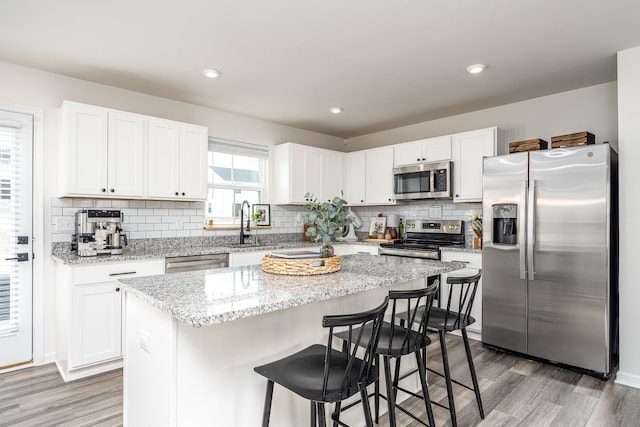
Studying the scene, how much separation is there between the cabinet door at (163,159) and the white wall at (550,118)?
10.2 feet

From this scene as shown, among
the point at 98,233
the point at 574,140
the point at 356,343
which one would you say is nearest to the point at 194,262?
the point at 98,233

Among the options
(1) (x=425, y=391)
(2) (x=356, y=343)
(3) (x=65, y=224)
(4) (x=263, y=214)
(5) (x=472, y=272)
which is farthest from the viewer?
(4) (x=263, y=214)

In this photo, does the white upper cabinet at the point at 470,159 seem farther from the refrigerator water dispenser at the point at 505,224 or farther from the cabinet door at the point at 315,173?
the cabinet door at the point at 315,173

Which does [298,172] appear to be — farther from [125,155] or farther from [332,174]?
[125,155]

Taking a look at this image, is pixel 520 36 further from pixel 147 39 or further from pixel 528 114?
pixel 147 39

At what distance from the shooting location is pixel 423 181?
4.44 metres

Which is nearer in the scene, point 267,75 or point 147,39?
point 147,39

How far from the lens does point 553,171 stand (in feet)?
9.99

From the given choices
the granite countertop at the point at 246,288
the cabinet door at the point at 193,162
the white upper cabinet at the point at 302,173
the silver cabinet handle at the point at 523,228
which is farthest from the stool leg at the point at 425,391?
the white upper cabinet at the point at 302,173

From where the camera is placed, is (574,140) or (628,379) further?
(574,140)

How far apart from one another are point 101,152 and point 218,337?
8.07ft

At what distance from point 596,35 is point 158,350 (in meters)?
3.32

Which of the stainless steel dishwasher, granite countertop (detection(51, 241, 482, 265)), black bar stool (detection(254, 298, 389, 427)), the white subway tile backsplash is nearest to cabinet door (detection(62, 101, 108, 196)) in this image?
the white subway tile backsplash

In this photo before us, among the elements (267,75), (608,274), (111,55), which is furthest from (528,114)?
(111,55)
